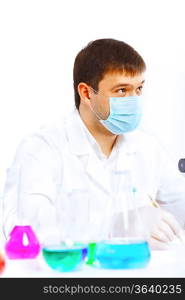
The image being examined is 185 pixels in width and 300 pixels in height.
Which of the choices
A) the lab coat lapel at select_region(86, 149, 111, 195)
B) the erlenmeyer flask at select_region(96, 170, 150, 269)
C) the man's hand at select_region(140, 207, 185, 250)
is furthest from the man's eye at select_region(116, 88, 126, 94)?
the erlenmeyer flask at select_region(96, 170, 150, 269)

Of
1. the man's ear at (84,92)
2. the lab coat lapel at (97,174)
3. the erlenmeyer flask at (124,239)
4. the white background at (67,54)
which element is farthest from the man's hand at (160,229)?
the white background at (67,54)

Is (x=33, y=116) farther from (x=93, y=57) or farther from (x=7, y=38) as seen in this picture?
(x=93, y=57)

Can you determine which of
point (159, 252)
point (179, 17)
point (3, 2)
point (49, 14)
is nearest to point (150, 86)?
point (179, 17)

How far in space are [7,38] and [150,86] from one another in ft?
3.00

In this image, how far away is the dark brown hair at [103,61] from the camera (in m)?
2.11

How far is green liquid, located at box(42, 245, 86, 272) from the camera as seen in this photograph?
1093mm

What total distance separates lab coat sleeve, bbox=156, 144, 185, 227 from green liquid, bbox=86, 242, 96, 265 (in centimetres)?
112

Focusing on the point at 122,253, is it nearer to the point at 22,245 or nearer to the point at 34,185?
the point at 22,245

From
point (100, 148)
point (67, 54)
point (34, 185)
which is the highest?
point (67, 54)

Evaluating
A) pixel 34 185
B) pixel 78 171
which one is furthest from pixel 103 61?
pixel 34 185

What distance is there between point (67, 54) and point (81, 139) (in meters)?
1.16

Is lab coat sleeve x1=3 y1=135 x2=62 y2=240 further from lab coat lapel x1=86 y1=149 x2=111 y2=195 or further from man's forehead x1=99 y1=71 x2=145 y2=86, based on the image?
man's forehead x1=99 y1=71 x2=145 y2=86

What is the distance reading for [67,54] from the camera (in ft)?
10.6

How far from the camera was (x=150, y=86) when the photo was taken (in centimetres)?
346
